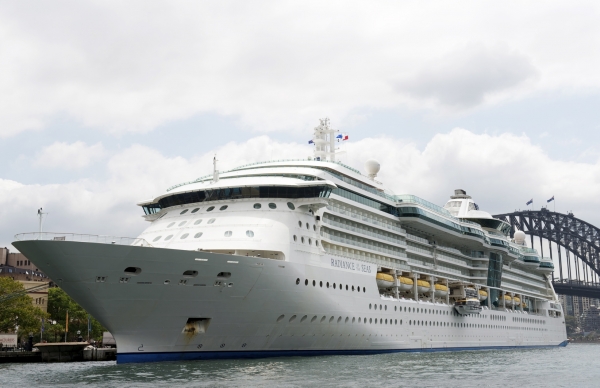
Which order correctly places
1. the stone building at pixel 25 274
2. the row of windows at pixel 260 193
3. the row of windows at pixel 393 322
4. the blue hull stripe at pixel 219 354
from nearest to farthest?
1. the blue hull stripe at pixel 219 354
2. the row of windows at pixel 393 322
3. the row of windows at pixel 260 193
4. the stone building at pixel 25 274

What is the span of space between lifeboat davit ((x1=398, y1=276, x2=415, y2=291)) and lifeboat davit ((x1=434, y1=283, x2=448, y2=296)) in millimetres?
3997

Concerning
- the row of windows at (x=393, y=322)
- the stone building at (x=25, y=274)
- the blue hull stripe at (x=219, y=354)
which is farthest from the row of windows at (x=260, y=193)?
the stone building at (x=25, y=274)

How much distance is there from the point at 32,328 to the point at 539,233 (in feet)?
364

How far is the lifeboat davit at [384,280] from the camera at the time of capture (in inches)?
1435

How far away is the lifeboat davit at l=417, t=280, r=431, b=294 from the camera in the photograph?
40869 mm

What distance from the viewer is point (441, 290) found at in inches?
1705

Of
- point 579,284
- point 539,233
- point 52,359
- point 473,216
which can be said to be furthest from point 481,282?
point 539,233

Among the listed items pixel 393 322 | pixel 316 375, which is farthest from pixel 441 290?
pixel 316 375

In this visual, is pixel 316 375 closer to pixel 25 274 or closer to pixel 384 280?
pixel 384 280

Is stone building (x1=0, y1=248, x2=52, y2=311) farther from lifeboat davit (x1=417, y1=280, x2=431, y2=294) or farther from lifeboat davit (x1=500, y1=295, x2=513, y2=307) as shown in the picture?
lifeboat davit (x1=500, y1=295, x2=513, y2=307)

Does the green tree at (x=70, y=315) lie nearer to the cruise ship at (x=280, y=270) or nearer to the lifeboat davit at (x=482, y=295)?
the cruise ship at (x=280, y=270)

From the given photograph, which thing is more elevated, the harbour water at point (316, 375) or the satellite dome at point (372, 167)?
the satellite dome at point (372, 167)

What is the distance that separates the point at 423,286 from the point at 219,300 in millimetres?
18420

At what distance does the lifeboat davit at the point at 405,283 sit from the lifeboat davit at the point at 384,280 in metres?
0.96
